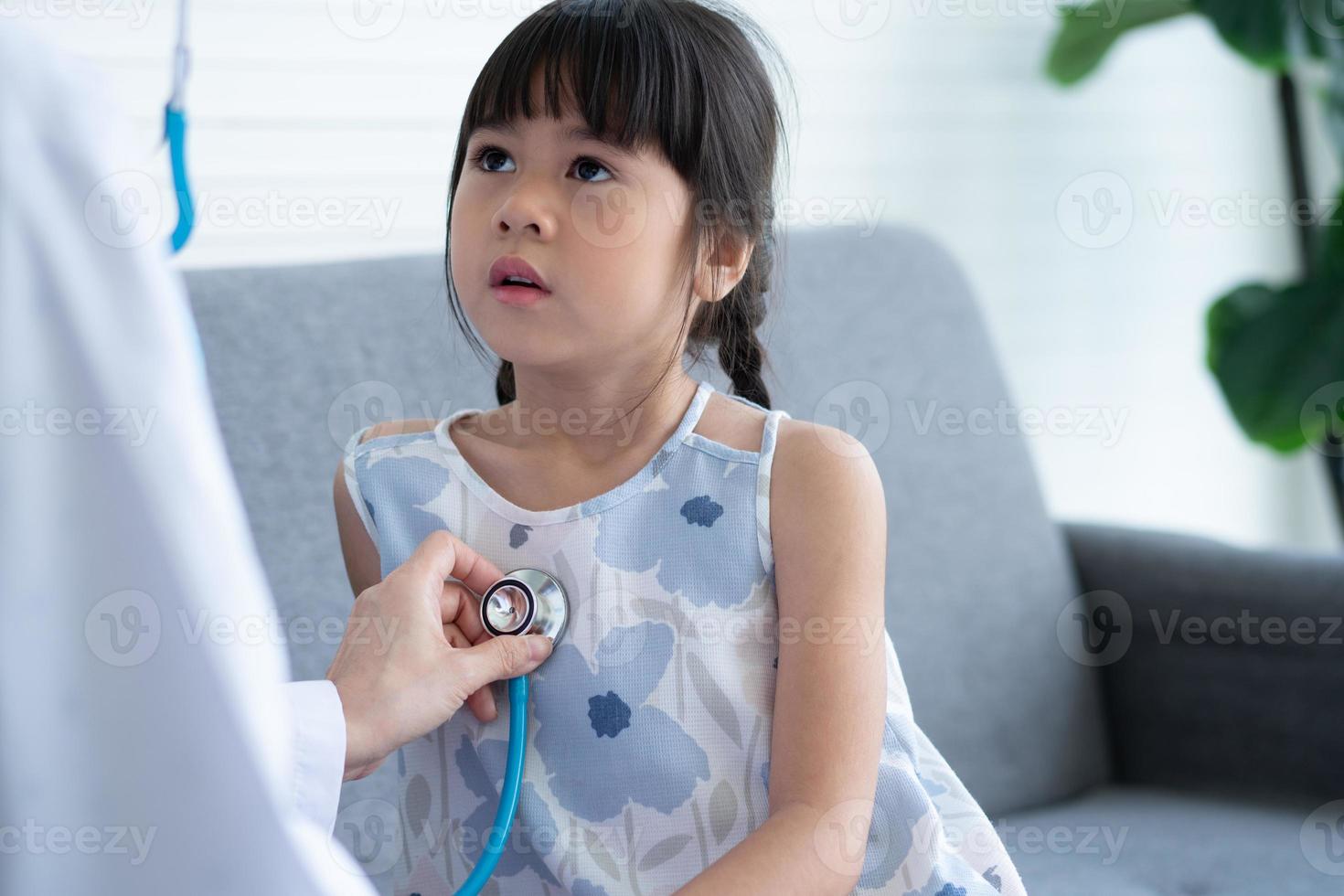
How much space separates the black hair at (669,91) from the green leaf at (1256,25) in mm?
1511

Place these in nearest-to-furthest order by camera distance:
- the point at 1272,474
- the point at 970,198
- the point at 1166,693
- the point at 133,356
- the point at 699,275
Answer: the point at 133,356 < the point at 699,275 < the point at 1166,693 < the point at 970,198 < the point at 1272,474

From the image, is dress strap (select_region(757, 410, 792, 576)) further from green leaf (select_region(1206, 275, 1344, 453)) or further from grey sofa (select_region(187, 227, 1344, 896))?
green leaf (select_region(1206, 275, 1344, 453))

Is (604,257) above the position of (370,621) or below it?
above

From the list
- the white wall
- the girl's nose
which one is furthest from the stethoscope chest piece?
the white wall

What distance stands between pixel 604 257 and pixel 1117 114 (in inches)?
82.9

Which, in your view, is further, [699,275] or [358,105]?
[358,105]

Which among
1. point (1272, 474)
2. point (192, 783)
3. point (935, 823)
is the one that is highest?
point (192, 783)

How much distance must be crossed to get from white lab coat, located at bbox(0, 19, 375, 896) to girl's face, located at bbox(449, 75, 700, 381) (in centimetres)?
53

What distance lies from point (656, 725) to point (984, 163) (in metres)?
1.81

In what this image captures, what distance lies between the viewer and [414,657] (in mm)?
888

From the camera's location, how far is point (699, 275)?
1.01 m

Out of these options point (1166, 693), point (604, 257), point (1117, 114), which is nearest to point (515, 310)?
point (604, 257)

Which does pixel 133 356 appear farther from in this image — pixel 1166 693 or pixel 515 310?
pixel 1166 693

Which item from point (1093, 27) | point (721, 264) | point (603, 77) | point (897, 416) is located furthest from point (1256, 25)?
point (603, 77)
